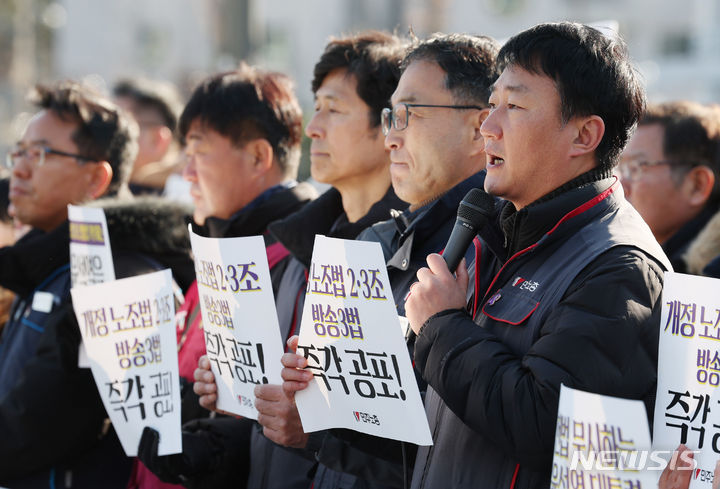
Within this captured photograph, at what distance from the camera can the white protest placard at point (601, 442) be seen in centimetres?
184

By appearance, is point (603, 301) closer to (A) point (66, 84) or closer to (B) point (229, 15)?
(A) point (66, 84)

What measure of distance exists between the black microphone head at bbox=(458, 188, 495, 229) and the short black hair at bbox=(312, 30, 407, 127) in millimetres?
1265

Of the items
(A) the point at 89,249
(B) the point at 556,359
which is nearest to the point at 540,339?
(B) the point at 556,359

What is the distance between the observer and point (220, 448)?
3.68 meters

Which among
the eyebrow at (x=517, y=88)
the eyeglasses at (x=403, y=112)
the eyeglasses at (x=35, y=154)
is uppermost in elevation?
the eyebrow at (x=517, y=88)

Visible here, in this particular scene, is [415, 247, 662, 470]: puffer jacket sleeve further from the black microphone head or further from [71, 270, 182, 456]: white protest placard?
[71, 270, 182, 456]: white protest placard

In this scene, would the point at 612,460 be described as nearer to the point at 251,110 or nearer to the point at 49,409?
the point at 49,409

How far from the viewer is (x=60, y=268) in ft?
14.1

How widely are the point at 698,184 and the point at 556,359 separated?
3039 mm

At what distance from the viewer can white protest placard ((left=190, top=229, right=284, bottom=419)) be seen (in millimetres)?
2932

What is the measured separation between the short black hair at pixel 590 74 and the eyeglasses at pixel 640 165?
250cm

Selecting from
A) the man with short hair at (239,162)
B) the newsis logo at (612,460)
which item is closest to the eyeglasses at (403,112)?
the man with short hair at (239,162)

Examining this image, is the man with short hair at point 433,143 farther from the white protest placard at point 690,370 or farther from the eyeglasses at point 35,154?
the eyeglasses at point 35,154

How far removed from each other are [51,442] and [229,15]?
1511 cm
